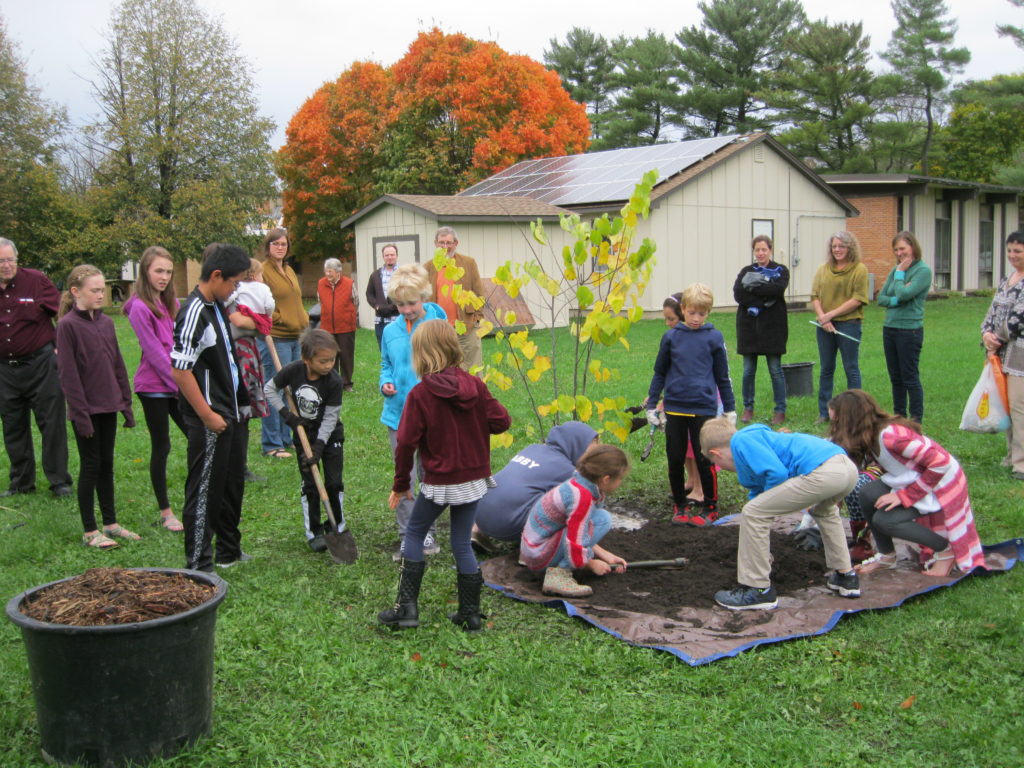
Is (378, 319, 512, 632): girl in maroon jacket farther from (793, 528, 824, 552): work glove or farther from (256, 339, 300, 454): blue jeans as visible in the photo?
(256, 339, 300, 454): blue jeans

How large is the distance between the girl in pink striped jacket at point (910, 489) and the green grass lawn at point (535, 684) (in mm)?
222

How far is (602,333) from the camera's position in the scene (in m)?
5.15

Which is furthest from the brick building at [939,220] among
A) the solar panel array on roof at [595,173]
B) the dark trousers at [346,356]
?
the dark trousers at [346,356]

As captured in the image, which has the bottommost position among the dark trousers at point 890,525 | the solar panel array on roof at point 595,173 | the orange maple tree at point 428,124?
the dark trousers at point 890,525

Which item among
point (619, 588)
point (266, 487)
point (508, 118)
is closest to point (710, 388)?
point (619, 588)

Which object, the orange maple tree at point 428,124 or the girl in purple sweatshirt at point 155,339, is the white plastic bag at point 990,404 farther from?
the orange maple tree at point 428,124

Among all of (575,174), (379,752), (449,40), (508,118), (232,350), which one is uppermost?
(449,40)

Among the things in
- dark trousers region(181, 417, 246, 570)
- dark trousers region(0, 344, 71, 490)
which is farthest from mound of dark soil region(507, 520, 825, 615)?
dark trousers region(0, 344, 71, 490)

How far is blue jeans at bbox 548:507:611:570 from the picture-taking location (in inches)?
187

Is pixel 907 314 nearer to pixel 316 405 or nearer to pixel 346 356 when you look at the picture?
pixel 316 405

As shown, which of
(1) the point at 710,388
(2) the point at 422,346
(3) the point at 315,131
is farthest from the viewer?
(3) the point at 315,131

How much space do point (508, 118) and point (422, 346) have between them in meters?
28.4

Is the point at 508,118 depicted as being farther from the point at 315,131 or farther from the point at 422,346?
the point at 422,346

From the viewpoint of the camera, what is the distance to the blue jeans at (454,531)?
13.9ft
